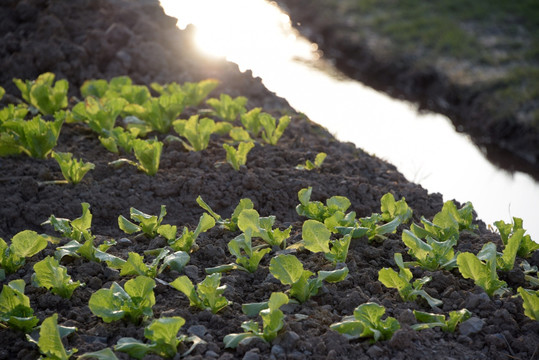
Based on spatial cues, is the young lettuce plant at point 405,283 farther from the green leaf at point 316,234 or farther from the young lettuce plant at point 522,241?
the young lettuce plant at point 522,241

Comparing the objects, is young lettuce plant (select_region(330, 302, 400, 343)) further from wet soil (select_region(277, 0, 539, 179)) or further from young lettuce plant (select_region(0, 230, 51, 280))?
wet soil (select_region(277, 0, 539, 179))

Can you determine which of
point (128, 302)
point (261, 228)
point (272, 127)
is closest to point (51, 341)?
point (128, 302)

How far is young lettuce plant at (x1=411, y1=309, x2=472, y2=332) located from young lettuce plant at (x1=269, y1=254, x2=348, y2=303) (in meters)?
0.34

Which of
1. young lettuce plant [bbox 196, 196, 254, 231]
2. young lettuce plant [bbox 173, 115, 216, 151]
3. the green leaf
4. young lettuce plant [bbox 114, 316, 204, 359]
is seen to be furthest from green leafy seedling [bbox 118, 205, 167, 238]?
young lettuce plant [bbox 173, 115, 216, 151]

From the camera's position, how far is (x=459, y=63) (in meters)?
7.96

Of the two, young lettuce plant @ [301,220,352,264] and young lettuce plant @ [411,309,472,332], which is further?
young lettuce plant @ [301,220,352,264]

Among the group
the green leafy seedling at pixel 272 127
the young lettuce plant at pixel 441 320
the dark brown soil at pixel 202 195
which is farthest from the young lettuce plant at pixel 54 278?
A: the green leafy seedling at pixel 272 127

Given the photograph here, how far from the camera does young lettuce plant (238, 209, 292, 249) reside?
3062 millimetres

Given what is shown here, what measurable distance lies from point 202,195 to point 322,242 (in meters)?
1.02

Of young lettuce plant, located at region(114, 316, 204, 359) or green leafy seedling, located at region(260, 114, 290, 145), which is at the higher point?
green leafy seedling, located at region(260, 114, 290, 145)

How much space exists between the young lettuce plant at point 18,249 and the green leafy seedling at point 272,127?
1767mm

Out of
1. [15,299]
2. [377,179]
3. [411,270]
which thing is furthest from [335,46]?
[15,299]

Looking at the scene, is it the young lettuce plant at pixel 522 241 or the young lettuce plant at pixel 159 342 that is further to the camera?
the young lettuce plant at pixel 522 241

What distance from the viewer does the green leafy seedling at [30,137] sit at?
389cm
